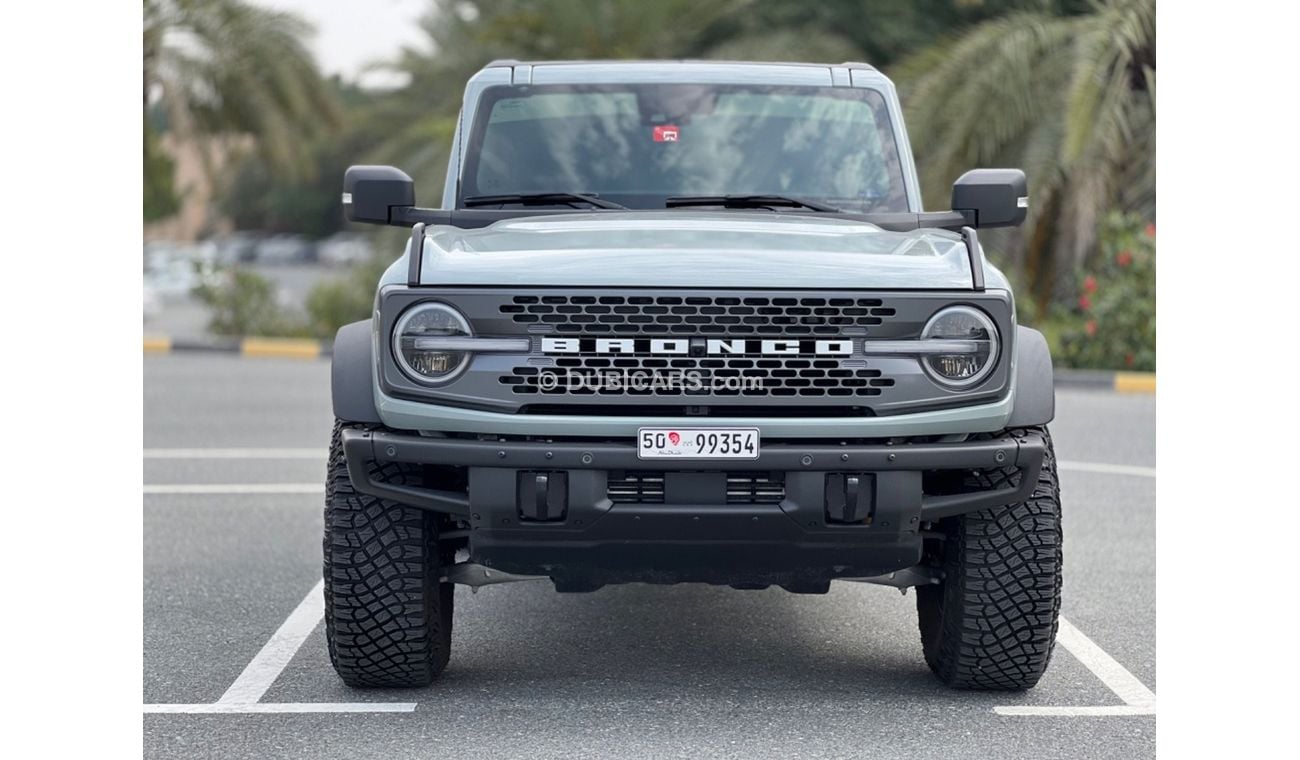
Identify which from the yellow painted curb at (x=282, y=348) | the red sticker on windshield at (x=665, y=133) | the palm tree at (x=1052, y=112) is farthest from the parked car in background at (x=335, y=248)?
the red sticker on windshield at (x=665, y=133)

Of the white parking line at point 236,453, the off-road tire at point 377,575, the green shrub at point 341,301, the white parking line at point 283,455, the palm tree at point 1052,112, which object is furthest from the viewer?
the green shrub at point 341,301

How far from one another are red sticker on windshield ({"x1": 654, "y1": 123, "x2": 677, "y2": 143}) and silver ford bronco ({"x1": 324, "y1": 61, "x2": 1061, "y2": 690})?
1.21 m

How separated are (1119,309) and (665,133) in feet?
39.2

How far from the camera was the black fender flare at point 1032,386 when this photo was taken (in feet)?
17.1

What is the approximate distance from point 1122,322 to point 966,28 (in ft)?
25.4

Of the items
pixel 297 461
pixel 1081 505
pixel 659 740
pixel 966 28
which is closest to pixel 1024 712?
pixel 659 740

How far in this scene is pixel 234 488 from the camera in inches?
412

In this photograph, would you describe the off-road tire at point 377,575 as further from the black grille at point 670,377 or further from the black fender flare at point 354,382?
Result: the black grille at point 670,377

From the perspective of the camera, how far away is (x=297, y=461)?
38.4ft

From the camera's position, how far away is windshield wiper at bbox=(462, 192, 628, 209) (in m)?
6.46

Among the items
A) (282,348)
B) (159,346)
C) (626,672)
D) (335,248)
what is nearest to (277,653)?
(626,672)

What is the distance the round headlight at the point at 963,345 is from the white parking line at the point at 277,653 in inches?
91.4

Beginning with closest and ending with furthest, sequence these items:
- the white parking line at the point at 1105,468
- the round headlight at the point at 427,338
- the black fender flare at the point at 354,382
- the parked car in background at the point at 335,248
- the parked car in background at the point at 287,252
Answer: the round headlight at the point at 427,338, the black fender flare at the point at 354,382, the white parking line at the point at 1105,468, the parked car in background at the point at 335,248, the parked car in background at the point at 287,252

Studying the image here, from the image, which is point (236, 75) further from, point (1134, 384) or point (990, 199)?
point (990, 199)
